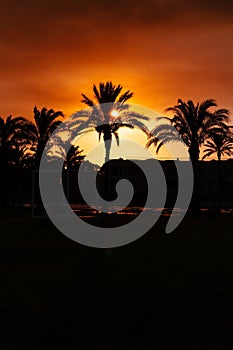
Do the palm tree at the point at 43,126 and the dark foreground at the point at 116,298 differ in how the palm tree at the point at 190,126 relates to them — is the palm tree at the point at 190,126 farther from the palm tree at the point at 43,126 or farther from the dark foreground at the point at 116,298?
the dark foreground at the point at 116,298

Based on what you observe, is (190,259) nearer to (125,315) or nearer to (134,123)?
(125,315)

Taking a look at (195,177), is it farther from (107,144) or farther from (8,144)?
(8,144)

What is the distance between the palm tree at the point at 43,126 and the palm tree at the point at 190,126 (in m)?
9.18

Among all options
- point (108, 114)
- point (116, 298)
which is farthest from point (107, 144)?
point (116, 298)

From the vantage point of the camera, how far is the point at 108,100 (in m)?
41.9

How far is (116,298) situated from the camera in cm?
1009

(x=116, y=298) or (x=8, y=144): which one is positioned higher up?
(x=8, y=144)

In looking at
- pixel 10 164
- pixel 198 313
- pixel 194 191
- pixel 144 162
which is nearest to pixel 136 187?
pixel 144 162

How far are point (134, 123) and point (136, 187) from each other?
70.3 metres

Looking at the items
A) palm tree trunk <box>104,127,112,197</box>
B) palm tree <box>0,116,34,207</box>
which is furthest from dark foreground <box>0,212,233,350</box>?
palm tree <box>0,116,34,207</box>

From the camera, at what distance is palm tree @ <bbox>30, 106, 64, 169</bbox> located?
47375 millimetres

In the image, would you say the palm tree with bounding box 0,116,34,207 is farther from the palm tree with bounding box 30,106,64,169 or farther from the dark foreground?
the dark foreground

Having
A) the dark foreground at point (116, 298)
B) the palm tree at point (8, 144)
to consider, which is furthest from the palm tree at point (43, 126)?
the dark foreground at point (116, 298)

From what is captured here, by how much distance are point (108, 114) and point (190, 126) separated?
19.7ft
